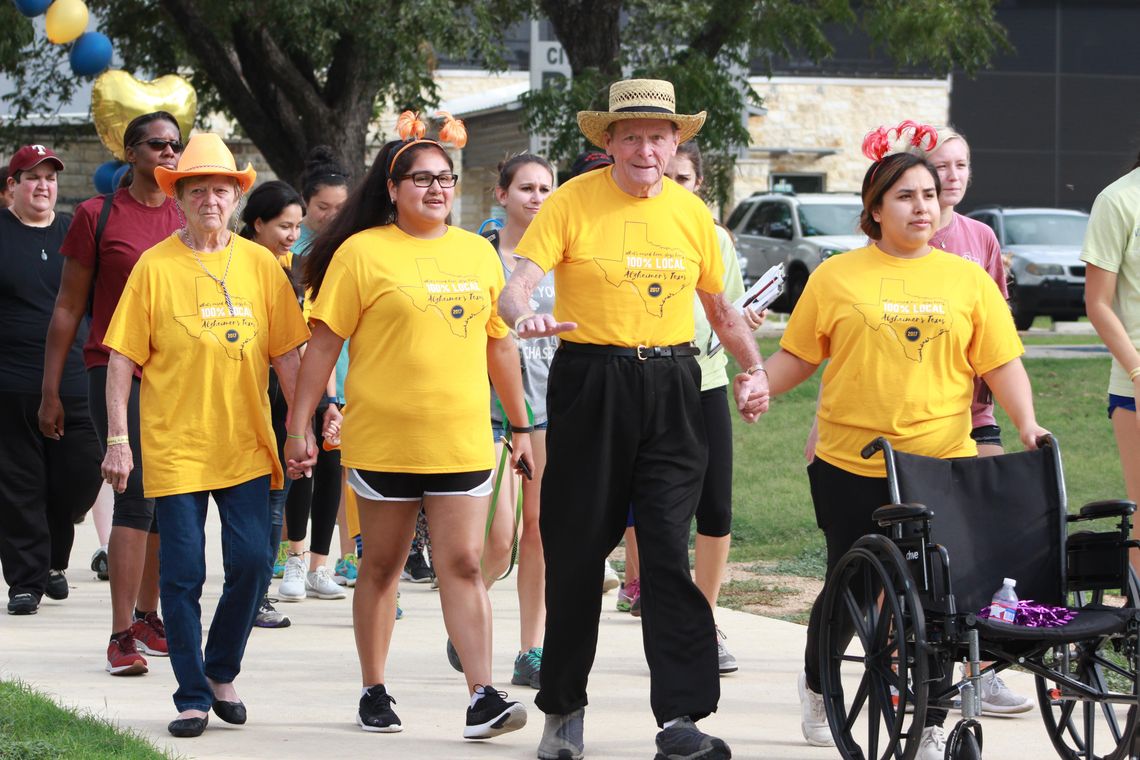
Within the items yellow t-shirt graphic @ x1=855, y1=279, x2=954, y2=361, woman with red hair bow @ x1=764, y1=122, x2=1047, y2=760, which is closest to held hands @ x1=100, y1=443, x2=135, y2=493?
woman with red hair bow @ x1=764, y1=122, x2=1047, y2=760

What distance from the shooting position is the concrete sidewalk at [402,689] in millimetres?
5648

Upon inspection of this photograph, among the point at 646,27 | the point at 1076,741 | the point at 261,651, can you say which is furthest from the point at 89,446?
the point at 646,27

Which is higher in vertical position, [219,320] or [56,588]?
[219,320]

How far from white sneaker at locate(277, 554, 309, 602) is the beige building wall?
3087 centimetres

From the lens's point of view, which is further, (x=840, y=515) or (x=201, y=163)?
(x=201, y=163)

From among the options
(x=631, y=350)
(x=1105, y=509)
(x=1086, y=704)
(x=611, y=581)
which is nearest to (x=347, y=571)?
(x=611, y=581)

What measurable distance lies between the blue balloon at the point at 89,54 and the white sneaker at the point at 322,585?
701 centimetres

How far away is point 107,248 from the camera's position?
22.7ft

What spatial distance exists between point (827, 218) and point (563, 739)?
22538 mm

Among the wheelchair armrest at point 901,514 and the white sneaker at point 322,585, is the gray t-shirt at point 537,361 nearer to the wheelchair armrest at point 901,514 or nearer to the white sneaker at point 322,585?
the white sneaker at point 322,585

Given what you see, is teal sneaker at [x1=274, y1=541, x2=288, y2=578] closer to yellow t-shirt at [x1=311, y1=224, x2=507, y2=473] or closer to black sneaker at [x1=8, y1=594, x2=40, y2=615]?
black sneaker at [x1=8, y1=594, x2=40, y2=615]

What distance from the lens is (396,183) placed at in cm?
577

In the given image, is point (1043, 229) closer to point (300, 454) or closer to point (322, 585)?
point (322, 585)

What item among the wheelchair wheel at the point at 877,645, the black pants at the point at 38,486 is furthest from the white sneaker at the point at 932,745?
the black pants at the point at 38,486
